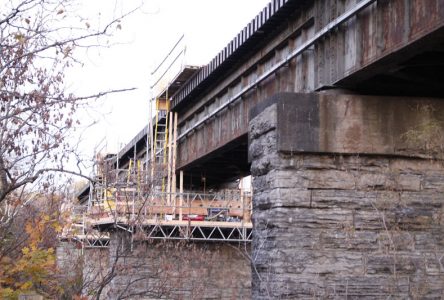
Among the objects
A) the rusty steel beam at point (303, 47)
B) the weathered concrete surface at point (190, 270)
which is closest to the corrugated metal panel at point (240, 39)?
Answer: the rusty steel beam at point (303, 47)

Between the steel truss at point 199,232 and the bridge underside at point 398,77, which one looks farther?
the steel truss at point 199,232

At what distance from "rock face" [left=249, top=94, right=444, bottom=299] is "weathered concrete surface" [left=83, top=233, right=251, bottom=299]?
14.4 m

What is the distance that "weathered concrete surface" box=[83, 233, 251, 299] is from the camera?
25781 mm

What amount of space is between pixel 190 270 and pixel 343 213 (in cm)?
1706

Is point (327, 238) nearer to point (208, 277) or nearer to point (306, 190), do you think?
point (306, 190)

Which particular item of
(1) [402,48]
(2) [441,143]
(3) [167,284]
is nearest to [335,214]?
(2) [441,143]

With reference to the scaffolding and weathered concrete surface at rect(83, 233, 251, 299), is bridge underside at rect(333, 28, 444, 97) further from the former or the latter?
weathered concrete surface at rect(83, 233, 251, 299)

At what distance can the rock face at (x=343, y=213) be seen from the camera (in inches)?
421

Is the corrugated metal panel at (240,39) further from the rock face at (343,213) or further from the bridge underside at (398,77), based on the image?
the rock face at (343,213)

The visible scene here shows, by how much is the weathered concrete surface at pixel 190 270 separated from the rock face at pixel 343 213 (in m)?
14.4

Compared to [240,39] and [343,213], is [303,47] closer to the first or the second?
[343,213]

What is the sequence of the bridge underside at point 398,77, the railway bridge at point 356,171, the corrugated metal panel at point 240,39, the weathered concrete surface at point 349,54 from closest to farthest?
the weathered concrete surface at point 349,54 → the bridge underside at point 398,77 → the railway bridge at point 356,171 → the corrugated metal panel at point 240,39

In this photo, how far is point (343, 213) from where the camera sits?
10930mm

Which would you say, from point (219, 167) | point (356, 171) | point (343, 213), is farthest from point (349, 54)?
point (219, 167)
